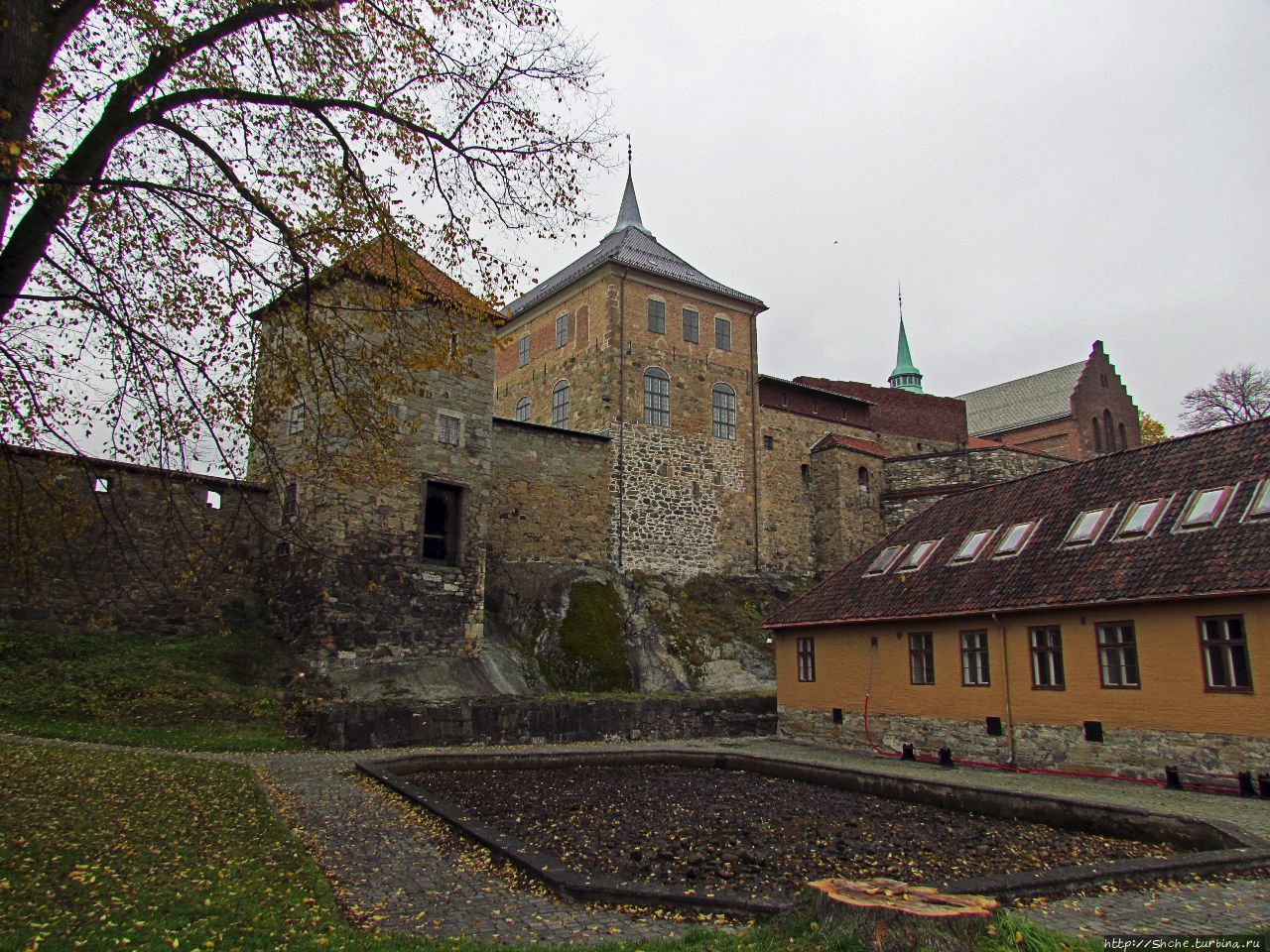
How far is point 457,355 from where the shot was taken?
9.08 metres

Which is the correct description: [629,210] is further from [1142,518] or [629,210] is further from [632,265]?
[1142,518]

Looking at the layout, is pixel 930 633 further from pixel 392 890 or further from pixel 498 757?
pixel 392 890

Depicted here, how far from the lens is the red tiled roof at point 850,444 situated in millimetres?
31617

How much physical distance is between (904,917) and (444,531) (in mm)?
17218

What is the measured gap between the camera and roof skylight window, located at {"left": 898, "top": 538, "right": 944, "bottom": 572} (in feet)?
59.9

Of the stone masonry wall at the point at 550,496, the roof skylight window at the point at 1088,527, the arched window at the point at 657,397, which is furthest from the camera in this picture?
the arched window at the point at 657,397

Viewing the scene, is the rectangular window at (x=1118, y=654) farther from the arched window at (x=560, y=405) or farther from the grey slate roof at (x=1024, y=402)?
the grey slate roof at (x=1024, y=402)

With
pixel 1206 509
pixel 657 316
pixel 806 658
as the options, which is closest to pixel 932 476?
pixel 657 316

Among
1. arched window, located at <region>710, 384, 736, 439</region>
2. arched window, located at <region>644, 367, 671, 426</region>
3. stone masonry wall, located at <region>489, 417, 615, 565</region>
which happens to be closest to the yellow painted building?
stone masonry wall, located at <region>489, 417, 615, 565</region>

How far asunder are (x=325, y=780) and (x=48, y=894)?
19.7 feet

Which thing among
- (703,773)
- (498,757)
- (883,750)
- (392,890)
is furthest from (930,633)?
(392,890)

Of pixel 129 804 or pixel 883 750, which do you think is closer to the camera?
pixel 129 804

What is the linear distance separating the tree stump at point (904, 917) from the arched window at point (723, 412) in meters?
25.1

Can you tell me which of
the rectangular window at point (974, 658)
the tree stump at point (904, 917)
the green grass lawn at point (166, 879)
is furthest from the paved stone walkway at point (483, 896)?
the rectangular window at point (974, 658)
